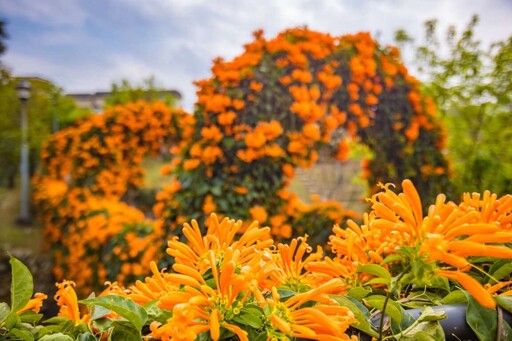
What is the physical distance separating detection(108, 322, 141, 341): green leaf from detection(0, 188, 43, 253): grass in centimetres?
1060

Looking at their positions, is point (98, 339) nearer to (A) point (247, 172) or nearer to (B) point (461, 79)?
(A) point (247, 172)

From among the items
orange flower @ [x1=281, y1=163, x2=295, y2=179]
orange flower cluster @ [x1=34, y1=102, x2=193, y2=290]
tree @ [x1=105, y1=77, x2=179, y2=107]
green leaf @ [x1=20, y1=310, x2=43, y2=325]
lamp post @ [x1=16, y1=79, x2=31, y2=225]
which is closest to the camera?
green leaf @ [x1=20, y1=310, x2=43, y2=325]

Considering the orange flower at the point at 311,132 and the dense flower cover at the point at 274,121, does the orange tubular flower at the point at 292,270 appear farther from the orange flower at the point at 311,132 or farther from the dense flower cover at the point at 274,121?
the orange flower at the point at 311,132

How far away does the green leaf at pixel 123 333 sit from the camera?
637mm

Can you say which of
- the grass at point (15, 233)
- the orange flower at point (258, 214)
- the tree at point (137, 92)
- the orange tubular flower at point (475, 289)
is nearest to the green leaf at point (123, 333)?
the orange tubular flower at point (475, 289)

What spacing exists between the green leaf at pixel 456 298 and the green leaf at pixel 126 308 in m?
0.51

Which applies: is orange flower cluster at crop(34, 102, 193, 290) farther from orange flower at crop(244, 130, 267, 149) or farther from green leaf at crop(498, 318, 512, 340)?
green leaf at crop(498, 318, 512, 340)

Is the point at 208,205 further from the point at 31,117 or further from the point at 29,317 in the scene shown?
the point at 31,117

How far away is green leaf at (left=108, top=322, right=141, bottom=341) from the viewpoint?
0.64 meters

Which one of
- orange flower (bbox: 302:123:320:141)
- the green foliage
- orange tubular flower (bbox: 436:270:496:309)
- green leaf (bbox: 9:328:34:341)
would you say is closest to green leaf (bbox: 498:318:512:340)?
orange tubular flower (bbox: 436:270:496:309)

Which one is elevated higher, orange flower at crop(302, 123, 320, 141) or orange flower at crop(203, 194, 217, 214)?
orange flower at crop(302, 123, 320, 141)

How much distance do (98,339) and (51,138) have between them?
37.0ft

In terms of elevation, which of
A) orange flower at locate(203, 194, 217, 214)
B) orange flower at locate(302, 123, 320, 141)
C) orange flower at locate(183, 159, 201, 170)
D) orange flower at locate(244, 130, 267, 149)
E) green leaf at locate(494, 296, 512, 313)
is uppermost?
orange flower at locate(302, 123, 320, 141)

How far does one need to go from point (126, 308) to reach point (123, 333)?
78 mm
